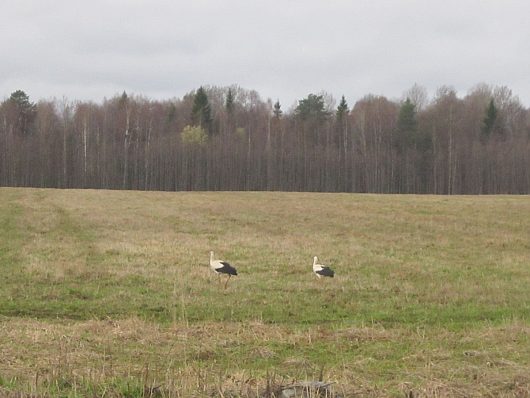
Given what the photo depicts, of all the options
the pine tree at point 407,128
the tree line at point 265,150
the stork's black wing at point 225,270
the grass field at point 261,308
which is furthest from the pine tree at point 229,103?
the stork's black wing at point 225,270

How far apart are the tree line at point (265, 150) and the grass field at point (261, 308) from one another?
2384 inches

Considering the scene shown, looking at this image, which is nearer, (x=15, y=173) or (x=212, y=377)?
(x=212, y=377)

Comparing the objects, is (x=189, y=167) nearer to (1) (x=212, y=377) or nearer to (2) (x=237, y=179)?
(2) (x=237, y=179)

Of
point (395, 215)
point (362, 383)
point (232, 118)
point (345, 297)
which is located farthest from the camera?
point (232, 118)

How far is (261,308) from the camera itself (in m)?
15.2

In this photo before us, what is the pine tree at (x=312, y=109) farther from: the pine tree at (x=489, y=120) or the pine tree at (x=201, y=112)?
the pine tree at (x=489, y=120)

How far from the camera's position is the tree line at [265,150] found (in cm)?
9506

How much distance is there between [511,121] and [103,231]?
10533 centimetres

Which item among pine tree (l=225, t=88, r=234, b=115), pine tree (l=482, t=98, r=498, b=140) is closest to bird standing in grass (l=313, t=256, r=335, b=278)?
pine tree (l=482, t=98, r=498, b=140)

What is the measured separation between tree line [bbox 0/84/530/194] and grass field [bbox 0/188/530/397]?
199 ft

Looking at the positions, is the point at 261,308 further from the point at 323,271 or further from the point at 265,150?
the point at 265,150

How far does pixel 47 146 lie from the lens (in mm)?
96188

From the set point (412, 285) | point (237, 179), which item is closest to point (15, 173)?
point (237, 179)

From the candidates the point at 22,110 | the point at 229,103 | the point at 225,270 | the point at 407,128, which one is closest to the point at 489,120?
the point at 407,128
